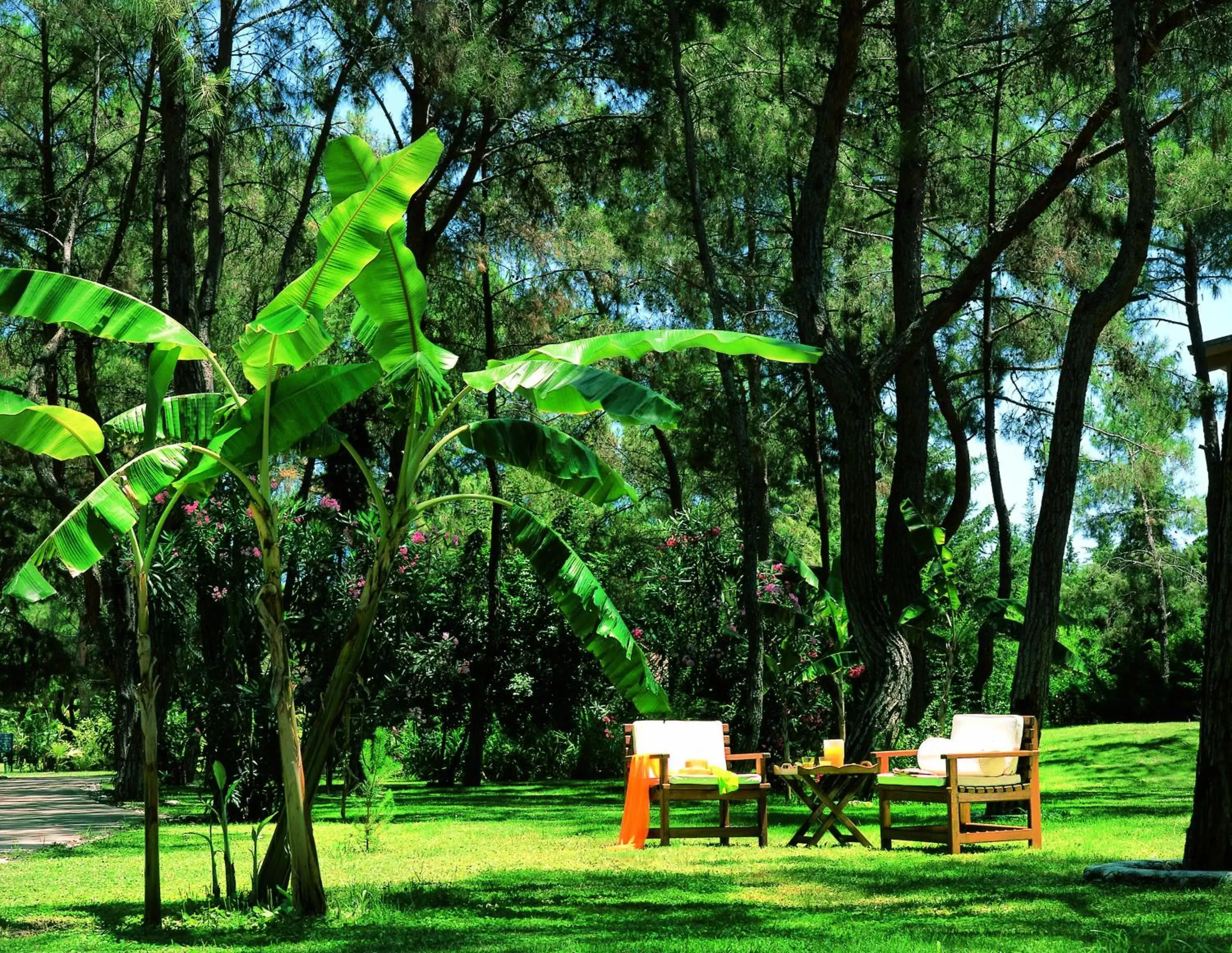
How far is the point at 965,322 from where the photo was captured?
18.3m

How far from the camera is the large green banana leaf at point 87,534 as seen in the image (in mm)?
5609

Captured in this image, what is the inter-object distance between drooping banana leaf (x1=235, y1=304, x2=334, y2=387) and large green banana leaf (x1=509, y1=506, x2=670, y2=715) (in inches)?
53.2

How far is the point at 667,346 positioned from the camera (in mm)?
5945

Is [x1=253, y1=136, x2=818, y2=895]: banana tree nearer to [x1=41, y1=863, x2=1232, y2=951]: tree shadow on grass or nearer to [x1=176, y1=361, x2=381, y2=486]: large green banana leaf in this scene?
[x1=176, y1=361, x2=381, y2=486]: large green banana leaf

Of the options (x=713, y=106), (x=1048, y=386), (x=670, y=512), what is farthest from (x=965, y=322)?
(x=713, y=106)

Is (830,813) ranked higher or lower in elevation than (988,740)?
lower

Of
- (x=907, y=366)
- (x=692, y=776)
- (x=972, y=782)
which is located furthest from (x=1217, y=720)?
(x=907, y=366)

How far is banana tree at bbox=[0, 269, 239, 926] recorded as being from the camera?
5.57 meters

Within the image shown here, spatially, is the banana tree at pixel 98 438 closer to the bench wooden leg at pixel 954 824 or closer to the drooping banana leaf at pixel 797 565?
the bench wooden leg at pixel 954 824

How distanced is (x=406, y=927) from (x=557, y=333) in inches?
472

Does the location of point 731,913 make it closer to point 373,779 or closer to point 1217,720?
point 1217,720

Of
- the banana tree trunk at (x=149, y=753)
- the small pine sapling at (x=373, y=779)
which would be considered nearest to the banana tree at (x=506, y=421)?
the banana tree trunk at (x=149, y=753)

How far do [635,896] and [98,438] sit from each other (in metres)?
3.41

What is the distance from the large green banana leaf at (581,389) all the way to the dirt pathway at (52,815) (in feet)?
18.2
